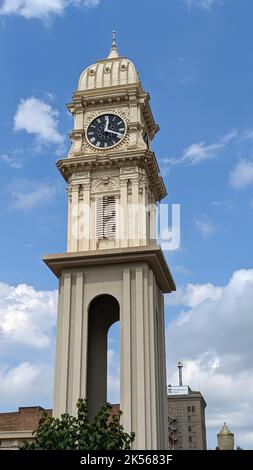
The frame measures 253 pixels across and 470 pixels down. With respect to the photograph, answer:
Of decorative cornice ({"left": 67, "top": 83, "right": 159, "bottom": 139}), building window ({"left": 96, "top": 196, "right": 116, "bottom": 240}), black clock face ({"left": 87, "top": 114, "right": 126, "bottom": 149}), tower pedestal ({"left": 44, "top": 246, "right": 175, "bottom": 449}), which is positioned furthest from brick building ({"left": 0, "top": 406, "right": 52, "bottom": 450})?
decorative cornice ({"left": 67, "top": 83, "right": 159, "bottom": 139})

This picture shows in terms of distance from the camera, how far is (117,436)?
2786 centimetres

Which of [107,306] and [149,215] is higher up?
[149,215]

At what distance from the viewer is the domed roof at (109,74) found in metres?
51.5

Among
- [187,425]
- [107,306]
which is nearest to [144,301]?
[107,306]

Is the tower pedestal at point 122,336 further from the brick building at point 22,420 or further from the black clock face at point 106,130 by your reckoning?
the brick building at point 22,420

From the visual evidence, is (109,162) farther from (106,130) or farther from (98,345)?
(98,345)

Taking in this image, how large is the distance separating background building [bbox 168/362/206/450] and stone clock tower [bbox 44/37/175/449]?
108m

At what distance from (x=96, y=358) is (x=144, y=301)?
19.2ft

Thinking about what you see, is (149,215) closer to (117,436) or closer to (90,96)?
(90,96)

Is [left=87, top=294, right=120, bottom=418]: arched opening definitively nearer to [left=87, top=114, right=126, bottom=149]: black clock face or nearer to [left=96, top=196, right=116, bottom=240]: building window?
[left=96, top=196, right=116, bottom=240]: building window

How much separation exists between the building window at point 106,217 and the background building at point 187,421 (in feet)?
360
